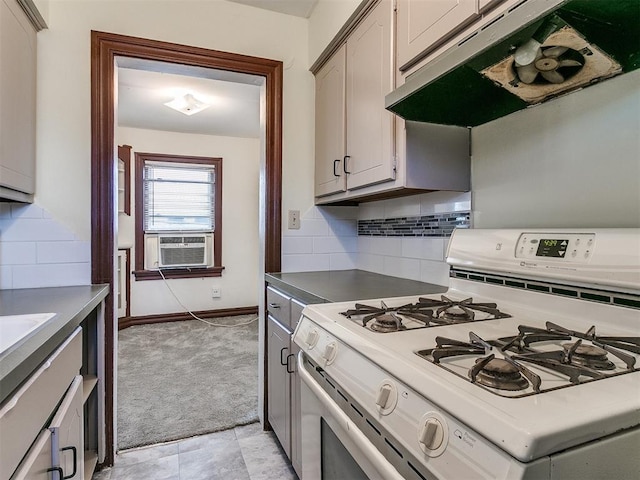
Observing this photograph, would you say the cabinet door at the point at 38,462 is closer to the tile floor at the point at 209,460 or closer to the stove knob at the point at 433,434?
the stove knob at the point at 433,434

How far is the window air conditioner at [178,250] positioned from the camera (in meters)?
4.20

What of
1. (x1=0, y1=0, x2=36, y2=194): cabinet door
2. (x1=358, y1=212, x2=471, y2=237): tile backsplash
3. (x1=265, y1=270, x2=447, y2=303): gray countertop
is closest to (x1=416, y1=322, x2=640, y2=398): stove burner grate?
(x1=265, y1=270, x2=447, y2=303): gray countertop

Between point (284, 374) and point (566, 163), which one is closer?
point (566, 163)

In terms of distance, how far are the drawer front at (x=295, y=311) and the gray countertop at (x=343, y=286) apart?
24 mm

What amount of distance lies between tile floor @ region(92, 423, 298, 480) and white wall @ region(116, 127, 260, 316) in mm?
2579

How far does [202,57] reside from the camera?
6.34 ft

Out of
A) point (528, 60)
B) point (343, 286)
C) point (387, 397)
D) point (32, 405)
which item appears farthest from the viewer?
point (343, 286)

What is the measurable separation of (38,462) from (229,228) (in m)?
3.80

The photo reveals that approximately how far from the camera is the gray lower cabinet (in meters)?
1.53

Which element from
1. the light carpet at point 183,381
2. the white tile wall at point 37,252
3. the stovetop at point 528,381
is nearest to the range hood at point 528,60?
the stovetop at point 528,381

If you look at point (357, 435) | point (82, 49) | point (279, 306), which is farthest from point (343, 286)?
point (82, 49)

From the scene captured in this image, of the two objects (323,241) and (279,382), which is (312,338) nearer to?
(279,382)

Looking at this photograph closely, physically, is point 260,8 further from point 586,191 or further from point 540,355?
point 540,355

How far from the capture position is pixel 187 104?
3.08m
